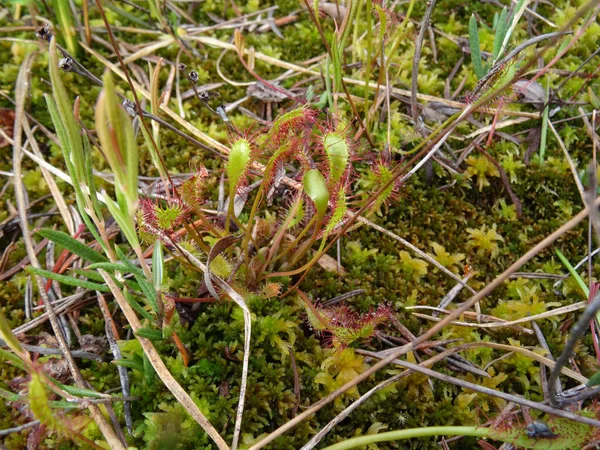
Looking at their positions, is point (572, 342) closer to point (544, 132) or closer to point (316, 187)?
point (316, 187)

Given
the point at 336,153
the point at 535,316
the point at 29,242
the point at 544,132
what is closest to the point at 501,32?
the point at 544,132

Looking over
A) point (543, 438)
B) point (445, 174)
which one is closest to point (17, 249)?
point (445, 174)

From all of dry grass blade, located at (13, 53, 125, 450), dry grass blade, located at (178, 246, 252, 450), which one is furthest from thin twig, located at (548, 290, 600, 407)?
dry grass blade, located at (13, 53, 125, 450)

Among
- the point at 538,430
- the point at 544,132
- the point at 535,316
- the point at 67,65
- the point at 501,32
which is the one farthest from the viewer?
the point at 544,132

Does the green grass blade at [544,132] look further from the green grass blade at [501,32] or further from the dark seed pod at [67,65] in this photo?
the dark seed pod at [67,65]

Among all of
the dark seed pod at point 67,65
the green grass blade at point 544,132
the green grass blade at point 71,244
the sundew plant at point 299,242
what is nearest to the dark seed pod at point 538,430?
the sundew plant at point 299,242

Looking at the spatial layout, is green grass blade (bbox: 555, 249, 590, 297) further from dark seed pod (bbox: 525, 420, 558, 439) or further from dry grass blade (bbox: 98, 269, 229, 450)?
dry grass blade (bbox: 98, 269, 229, 450)
